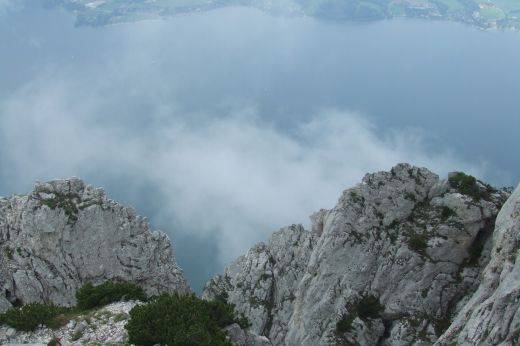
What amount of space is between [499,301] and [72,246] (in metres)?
43.6

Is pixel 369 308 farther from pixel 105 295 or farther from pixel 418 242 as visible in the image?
pixel 105 295

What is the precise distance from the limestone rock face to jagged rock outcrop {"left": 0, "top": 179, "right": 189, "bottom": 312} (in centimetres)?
3534

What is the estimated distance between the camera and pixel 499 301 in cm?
2788

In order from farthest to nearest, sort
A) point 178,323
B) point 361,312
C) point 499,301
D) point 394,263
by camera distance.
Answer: point 394,263
point 361,312
point 178,323
point 499,301

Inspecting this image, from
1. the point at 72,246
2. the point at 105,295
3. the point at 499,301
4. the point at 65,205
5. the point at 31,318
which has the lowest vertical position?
the point at 31,318

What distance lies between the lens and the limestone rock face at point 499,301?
2656cm

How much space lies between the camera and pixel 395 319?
44250 mm

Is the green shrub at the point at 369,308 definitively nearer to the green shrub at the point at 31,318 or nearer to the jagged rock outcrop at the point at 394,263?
the jagged rock outcrop at the point at 394,263

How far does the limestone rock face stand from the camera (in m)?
26.6

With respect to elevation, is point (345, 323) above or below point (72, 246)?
below

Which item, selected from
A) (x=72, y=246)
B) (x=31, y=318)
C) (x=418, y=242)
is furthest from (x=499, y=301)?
(x=72, y=246)

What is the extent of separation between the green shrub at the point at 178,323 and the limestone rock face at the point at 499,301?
13754mm

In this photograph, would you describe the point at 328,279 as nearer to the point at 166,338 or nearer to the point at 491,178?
the point at 166,338

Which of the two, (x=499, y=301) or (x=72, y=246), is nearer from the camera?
(x=499, y=301)
